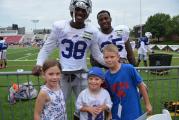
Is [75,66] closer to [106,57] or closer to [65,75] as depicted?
[65,75]

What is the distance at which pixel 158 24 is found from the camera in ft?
331

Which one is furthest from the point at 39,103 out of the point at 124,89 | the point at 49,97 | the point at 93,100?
the point at 124,89

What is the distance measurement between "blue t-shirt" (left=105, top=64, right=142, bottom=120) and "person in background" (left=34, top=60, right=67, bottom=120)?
0.68m

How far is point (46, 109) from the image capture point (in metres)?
4.55

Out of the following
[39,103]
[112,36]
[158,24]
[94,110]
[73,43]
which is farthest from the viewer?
[158,24]

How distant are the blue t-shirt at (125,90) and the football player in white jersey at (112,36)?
3.36 feet

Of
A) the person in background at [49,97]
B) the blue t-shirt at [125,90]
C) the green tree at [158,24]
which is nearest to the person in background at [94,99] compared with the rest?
the blue t-shirt at [125,90]

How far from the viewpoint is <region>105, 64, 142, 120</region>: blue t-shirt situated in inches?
193

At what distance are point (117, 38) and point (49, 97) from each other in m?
1.99

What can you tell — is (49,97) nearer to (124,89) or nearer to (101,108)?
(101,108)

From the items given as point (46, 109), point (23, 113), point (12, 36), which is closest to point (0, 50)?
point (23, 113)

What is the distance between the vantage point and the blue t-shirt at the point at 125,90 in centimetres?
490

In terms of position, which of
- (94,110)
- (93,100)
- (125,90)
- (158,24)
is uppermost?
(158,24)

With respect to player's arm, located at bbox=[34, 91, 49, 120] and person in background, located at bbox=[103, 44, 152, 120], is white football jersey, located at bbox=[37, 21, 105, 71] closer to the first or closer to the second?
person in background, located at bbox=[103, 44, 152, 120]
